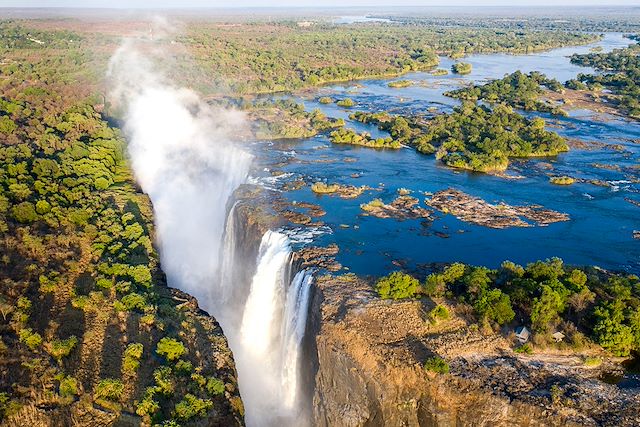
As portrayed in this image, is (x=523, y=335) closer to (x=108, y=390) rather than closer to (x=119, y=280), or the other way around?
(x=108, y=390)

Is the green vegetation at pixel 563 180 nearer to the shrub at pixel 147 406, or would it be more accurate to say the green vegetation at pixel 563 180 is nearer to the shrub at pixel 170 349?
the shrub at pixel 170 349

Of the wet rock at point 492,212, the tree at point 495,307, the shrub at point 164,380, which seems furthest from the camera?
the wet rock at point 492,212

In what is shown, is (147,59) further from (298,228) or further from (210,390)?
(210,390)

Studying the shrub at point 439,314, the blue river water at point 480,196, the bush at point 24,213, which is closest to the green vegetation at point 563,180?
the blue river water at point 480,196

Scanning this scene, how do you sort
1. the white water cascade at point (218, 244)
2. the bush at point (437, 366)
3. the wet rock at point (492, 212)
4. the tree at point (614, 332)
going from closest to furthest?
the bush at point (437, 366) < the tree at point (614, 332) < the white water cascade at point (218, 244) < the wet rock at point (492, 212)

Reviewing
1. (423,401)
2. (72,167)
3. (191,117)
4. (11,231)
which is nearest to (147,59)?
(191,117)

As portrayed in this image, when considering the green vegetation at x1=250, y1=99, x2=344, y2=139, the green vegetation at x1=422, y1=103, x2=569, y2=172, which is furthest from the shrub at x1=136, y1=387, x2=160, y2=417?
the green vegetation at x1=250, y1=99, x2=344, y2=139

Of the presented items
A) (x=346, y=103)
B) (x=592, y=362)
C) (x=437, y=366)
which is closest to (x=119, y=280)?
(x=437, y=366)
